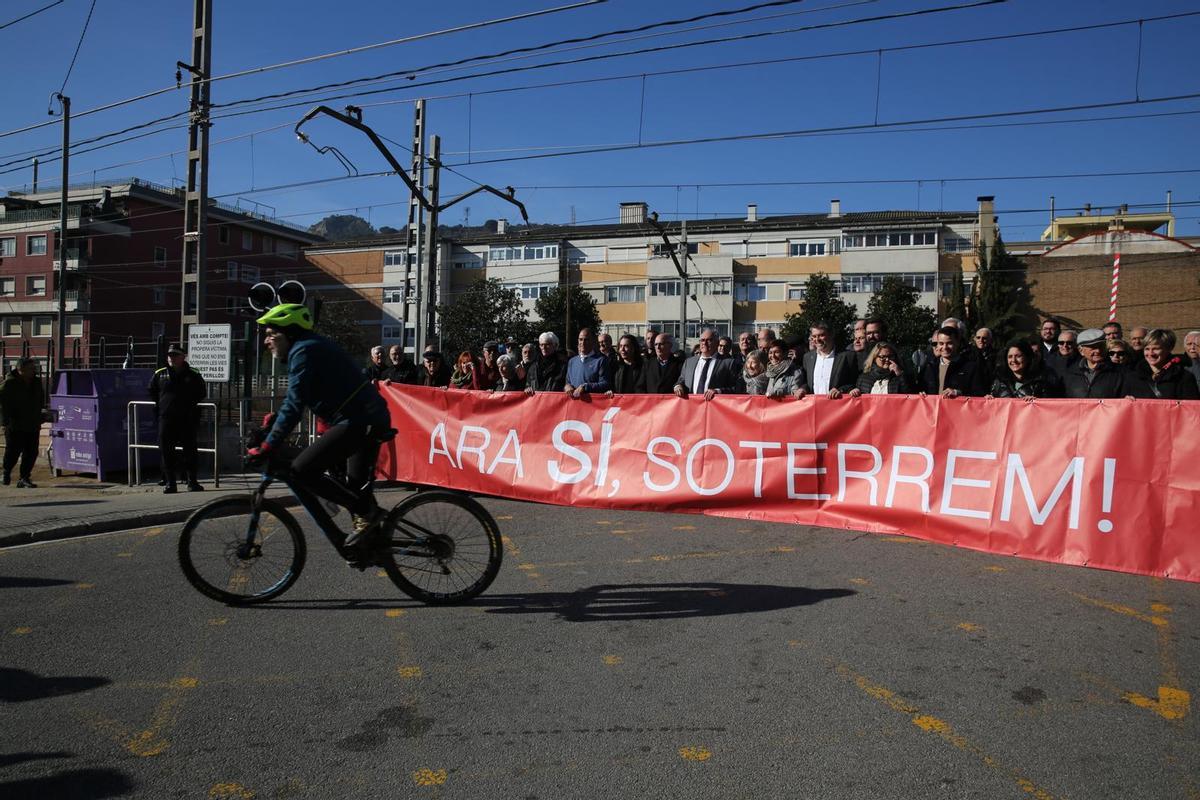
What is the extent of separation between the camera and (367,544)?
17.7ft

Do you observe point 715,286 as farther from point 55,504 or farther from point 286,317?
point 286,317

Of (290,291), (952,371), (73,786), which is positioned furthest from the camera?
(290,291)

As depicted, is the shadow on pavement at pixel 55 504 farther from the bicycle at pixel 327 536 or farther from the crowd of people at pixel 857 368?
the bicycle at pixel 327 536

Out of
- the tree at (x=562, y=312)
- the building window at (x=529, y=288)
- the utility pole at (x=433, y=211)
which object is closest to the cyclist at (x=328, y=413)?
the utility pole at (x=433, y=211)

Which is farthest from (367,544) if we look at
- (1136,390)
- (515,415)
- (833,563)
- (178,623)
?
(1136,390)

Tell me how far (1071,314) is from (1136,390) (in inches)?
2195

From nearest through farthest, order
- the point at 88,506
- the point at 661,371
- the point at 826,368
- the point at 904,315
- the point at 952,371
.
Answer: the point at 952,371 < the point at 826,368 < the point at 88,506 < the point at 661,371 < the point at 904,315

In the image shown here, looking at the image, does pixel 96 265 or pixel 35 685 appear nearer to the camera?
pixel 35 685

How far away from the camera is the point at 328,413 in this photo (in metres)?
5.32

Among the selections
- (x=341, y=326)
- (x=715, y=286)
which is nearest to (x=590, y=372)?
(x=715, y=286)

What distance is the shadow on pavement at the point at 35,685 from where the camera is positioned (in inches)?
156

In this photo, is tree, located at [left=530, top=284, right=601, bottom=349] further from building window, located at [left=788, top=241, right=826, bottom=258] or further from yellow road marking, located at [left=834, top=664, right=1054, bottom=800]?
yellow road marking, located at [left=834, top=664, right=1054, bottom=800]

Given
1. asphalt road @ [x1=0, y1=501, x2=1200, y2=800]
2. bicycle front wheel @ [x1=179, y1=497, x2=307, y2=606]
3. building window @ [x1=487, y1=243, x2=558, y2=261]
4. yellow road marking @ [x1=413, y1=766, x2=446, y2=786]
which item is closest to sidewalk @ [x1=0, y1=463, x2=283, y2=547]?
asphalt road @ [x1=0, y1=501, x2=1200, y2=800]

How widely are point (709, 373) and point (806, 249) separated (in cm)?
5906
